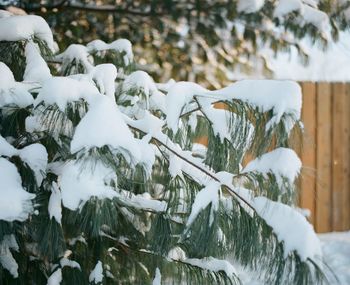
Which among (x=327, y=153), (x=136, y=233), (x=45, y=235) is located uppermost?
(x=45, y=235)

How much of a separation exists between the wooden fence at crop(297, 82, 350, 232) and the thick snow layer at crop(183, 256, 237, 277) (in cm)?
298

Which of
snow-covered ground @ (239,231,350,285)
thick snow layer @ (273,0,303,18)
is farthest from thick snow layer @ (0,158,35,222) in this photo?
snow-covered ground @ (239,231,350,285)

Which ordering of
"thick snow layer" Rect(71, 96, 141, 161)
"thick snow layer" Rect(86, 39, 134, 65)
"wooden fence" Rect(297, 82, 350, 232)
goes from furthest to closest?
"wooden fence" Rect(297, 82, 350, 232)
"thick snow layer" Rect(86, 39, 134, 65)
"thick snow layer" Rect(71, 96, 141, 161)

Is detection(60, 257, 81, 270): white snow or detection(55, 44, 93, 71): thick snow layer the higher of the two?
detection(55, 44, 93, 71): thick snow layer

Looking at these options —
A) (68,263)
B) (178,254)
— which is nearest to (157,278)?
(178,254)

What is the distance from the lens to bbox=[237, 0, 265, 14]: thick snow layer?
7.77ft

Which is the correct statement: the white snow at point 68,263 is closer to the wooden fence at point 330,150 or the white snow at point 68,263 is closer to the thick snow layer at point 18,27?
the thick snow layer at point 18,27

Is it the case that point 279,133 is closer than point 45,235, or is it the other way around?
point 279,133

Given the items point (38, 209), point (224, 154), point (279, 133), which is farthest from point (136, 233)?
point (279, 133)

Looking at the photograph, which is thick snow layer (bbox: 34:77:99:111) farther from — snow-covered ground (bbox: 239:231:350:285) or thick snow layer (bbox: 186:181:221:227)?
snow-covered ground (bbox: 239:231:350:285)

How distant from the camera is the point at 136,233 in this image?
144cm

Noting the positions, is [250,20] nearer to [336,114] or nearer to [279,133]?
[279,133]

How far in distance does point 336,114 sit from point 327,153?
1.24ft

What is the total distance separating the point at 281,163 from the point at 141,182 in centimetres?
34
